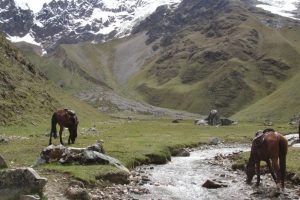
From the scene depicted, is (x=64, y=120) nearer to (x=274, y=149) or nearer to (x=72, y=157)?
(x=72, y=157)

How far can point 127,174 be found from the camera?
32.4m

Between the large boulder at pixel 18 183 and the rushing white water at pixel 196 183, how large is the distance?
7.38m

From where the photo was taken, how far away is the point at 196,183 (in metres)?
32.9

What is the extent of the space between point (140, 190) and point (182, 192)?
259 cm

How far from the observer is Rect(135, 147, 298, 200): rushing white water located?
93.3ft

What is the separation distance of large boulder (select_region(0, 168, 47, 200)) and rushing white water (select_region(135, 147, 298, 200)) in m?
7.38

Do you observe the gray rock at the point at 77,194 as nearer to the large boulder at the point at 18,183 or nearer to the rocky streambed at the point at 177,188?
the rocky streambed at the point at 177,188

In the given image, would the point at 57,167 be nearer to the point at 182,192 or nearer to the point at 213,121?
the point at 182,192

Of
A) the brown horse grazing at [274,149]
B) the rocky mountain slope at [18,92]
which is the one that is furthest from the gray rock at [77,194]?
the rocky mountain slope at [18,92]

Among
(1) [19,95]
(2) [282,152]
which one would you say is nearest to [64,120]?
(2) [282,152]

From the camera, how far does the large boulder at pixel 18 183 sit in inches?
833

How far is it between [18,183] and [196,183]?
1455 centimetres

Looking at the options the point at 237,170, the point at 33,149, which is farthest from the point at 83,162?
the point at 237,170

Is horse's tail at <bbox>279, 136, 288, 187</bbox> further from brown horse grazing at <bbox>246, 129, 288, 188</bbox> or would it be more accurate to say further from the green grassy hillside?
the green grassy hillside
